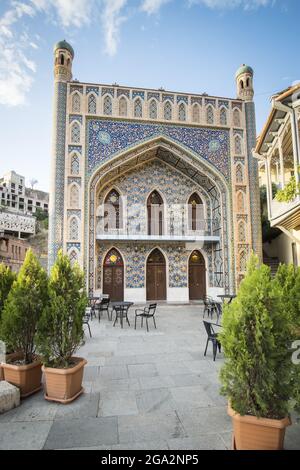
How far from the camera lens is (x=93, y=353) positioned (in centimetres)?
561

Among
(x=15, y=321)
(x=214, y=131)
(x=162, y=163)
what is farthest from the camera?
(x=162, y=163)

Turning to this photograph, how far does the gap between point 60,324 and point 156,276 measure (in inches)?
417

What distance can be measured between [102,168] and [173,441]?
11.3 metres

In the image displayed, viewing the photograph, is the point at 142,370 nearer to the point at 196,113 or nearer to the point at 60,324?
the point at 60,324

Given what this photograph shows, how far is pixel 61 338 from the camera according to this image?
3.62 meters

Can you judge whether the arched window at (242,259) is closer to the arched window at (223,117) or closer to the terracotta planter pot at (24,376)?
the arched window at (223,117)

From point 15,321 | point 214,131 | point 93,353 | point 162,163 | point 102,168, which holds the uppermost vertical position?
point 214,131

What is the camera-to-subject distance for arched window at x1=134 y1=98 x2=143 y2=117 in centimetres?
1301

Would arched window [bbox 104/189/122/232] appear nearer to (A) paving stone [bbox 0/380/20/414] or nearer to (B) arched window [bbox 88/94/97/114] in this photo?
(B) arched window [bbox 88/94/97/114]

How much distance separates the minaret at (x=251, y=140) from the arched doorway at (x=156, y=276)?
4.62 metres

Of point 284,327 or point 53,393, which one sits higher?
point 284,327

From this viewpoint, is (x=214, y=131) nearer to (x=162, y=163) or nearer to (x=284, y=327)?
(x=162, y=163)
